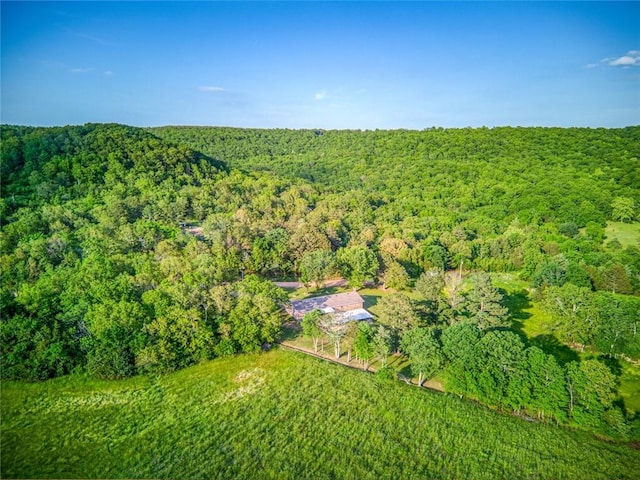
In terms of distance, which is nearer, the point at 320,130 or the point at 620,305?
the point at 620,305

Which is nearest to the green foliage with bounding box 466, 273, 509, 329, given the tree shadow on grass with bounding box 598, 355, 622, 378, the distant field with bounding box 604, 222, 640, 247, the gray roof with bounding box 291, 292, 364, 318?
the tree shadow on grass with bounding box 598, 355, 622, 378

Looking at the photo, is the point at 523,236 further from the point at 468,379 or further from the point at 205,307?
the point at 205,307

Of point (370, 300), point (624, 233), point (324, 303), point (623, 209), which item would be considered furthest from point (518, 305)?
point (623, 209)

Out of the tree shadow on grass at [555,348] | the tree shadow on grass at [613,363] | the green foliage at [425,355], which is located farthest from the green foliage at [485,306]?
the tree shadow on grass at [613,363]

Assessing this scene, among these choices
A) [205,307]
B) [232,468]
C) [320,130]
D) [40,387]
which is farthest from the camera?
[320,130]

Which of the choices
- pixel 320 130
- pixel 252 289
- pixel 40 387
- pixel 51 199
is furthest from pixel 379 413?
pixel 320 130

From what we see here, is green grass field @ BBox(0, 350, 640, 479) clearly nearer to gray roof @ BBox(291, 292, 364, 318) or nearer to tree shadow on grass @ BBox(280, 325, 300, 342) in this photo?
tree shadow on grass @ BBox(280, 325, 300, 342)

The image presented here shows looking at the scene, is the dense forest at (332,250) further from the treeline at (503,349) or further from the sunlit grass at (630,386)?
the sunlit grass at (630,386)
